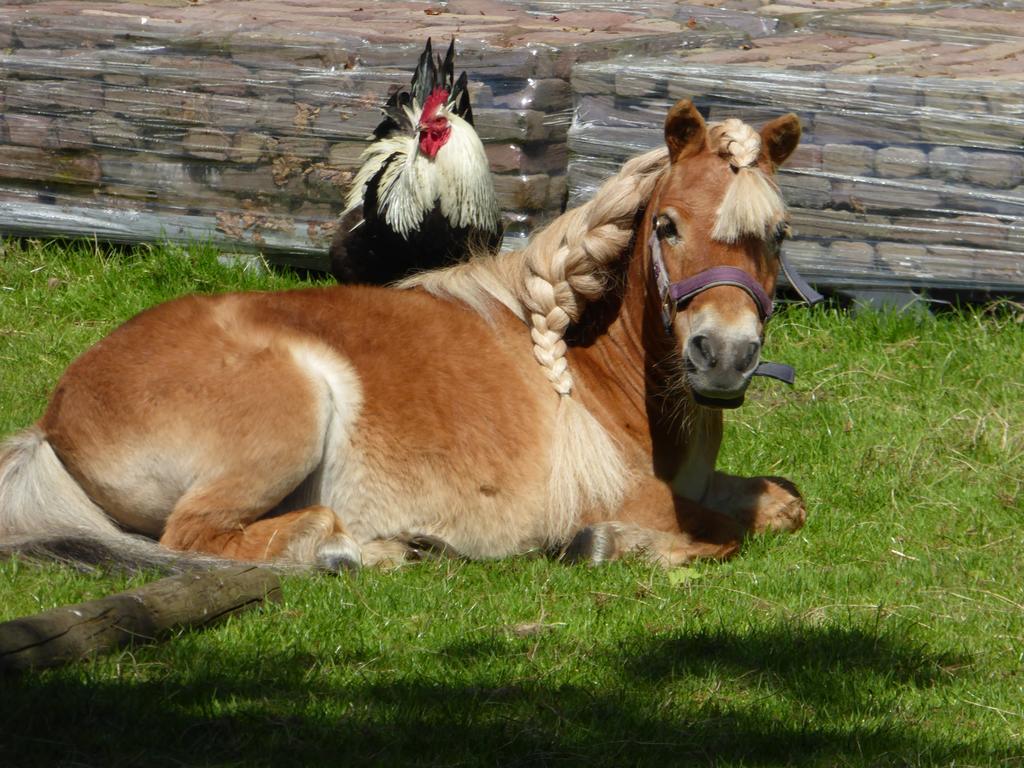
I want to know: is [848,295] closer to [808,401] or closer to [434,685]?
[808,401]

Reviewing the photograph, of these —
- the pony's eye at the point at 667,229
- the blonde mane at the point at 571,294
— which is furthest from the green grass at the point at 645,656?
the pony's eye at the point at 667,229

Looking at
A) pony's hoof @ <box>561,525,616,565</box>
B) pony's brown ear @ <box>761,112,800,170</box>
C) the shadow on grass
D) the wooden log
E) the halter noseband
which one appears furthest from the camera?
pony's hoof @ <box>561,525,616,565</box>

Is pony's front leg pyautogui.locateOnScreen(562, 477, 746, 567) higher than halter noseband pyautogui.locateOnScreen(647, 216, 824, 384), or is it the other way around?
halter noseband pyautogui.locateOnScreen(647, 216, 824, 384)

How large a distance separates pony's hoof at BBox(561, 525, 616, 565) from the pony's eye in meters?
1.02

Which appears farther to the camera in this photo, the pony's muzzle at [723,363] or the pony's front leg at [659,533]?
the pony's front leg at [659,533]

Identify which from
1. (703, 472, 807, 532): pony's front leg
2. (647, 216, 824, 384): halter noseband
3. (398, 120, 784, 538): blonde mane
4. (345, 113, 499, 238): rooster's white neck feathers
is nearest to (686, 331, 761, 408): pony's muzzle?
(647, 216, 824, 384): halter noseband

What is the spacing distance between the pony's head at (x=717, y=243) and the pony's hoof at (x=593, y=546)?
67cm

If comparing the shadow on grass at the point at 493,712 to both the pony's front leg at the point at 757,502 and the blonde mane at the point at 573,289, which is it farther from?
the pony's front leg at the point at 757,502

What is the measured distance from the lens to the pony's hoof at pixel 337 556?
435 centimetres

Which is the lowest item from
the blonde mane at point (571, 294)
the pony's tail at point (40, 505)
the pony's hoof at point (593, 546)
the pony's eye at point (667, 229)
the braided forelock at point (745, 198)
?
the pony's hoof at point (593, 546)

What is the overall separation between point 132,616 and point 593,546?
65.0 inches

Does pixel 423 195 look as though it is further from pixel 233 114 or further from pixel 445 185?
pixel 233 114

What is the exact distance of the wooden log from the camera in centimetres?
326

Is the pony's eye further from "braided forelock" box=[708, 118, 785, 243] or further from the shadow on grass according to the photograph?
the shadow on grass
